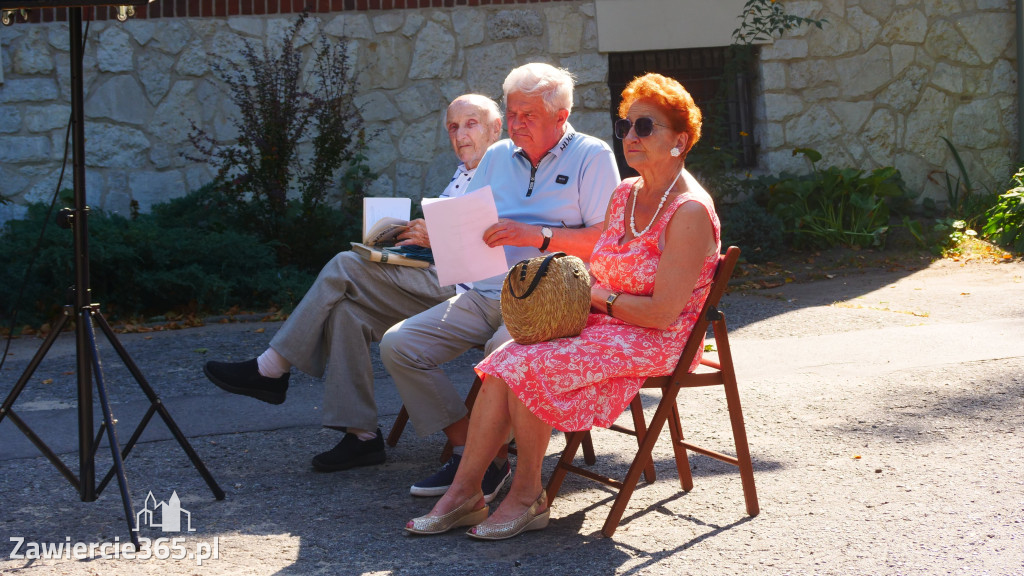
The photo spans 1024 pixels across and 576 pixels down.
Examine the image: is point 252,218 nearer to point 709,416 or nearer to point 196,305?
point 196,305

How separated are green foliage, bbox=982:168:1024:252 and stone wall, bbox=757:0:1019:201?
951mm

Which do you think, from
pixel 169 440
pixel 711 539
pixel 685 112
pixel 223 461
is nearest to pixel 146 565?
pixel 223 461

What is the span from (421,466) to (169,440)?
1.22 metres

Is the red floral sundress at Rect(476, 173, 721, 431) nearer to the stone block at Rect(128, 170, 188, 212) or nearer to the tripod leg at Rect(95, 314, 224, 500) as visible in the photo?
the tripod leg at Rect(95, 314, 224, 500)

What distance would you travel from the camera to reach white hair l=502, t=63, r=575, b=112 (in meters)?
3.82

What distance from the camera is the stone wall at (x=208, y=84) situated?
843 centimetres

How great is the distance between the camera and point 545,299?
10.4ft

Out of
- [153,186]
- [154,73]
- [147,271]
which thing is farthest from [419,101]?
[147,271]

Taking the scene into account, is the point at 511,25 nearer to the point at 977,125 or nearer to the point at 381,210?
the point at 977,125

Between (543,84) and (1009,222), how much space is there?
20.1 ft

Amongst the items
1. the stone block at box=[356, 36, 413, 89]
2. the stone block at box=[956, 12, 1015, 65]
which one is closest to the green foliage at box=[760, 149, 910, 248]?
the stone block at box=[956, 12, 1015, 65]

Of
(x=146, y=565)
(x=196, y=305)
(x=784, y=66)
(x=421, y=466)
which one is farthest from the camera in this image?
(x=784, y=66)

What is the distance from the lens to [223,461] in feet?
13.4

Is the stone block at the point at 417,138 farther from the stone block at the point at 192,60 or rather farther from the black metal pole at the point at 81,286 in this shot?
the black metal pole at the point at 81,286
